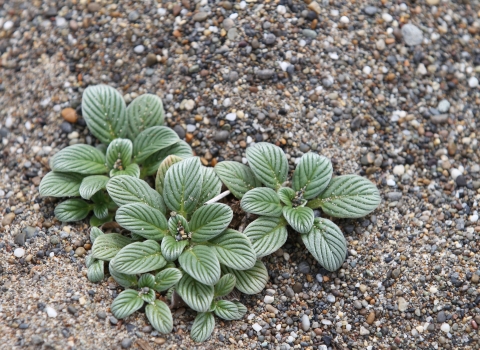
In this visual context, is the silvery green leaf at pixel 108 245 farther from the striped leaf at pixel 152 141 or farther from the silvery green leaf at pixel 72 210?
the striped leaf at pixel 152 141

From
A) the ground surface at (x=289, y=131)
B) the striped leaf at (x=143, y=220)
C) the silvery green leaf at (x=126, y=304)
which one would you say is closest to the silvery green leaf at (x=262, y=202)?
the ground surface at (x=289, y=131)

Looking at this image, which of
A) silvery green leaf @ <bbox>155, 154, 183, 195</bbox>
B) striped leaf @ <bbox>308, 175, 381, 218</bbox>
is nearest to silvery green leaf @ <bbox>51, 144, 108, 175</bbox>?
silvery green leaf @ <bbox>155, 154, 183, 195</bbox>

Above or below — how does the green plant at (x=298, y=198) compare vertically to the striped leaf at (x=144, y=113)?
below

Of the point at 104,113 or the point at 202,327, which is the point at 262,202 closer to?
the point at 202,327

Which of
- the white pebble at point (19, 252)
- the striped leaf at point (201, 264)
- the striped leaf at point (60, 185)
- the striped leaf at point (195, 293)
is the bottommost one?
the striped leaf at point (195, 293)

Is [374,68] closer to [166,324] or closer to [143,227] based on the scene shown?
[143,227]

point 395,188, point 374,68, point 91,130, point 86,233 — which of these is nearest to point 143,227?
point 86,233
